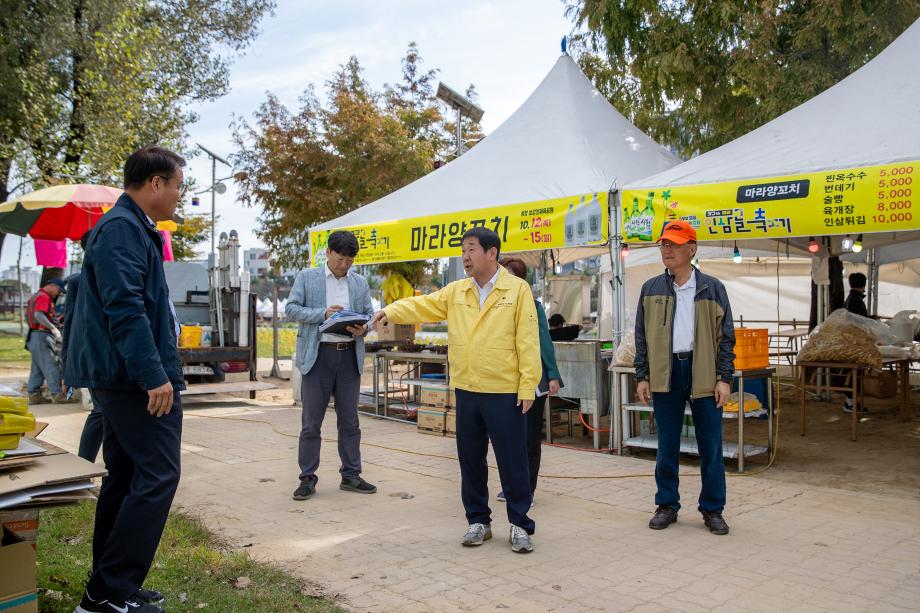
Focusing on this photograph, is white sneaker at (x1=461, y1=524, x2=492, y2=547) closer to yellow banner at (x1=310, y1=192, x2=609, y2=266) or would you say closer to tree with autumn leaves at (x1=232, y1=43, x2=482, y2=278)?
yellow banner at (x1=310, y1=192, x2=609, y2=266)

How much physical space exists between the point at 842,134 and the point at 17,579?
680cm

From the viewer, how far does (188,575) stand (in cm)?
411

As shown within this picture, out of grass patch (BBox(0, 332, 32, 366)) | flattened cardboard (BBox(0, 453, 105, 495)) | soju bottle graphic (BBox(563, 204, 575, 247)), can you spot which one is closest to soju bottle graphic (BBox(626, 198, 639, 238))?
soju bottle graphic (BBox(563, 204, 575, 247))

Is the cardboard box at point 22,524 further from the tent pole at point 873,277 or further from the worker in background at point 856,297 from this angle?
the tent pole at point 873,277

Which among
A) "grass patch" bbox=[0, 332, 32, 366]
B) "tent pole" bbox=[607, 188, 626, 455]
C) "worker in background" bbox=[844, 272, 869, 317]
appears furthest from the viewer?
"grass patch" bbox=[0, 332, 32, 366]

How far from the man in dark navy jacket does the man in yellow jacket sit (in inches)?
68.2

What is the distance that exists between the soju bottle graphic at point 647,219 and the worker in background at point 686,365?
6.46 ft

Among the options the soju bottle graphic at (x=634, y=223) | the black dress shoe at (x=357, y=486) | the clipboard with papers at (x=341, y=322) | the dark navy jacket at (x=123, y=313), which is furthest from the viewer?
the soju bottle graphic at (x=634, y=223)

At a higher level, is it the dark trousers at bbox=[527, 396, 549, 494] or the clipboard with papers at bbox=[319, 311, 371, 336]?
the clipboard with papers at bbox=[319, 311, 371, 336]

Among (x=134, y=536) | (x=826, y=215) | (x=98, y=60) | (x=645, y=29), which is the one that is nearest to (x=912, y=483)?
(x=826, y=215)

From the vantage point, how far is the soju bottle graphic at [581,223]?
7.53 meters

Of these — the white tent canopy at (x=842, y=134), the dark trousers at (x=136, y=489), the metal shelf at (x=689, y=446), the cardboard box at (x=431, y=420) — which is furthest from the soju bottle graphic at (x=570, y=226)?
the dark trousers at (x=136, y=489)

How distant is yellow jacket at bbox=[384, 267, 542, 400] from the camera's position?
446 cm

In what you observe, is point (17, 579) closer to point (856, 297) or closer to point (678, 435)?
point (678, 435)
